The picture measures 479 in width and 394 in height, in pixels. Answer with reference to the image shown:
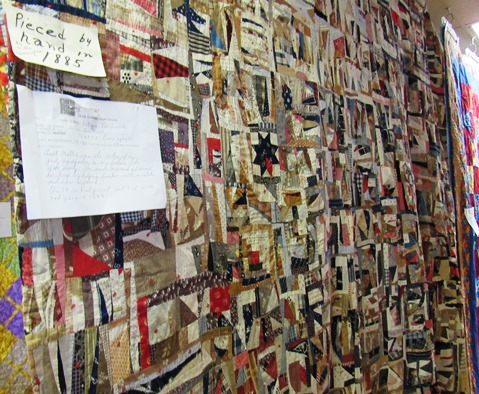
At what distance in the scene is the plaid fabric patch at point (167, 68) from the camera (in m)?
0.63

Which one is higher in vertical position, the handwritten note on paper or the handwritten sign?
the handwritten sign

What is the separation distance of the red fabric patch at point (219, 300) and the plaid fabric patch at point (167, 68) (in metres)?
0.43

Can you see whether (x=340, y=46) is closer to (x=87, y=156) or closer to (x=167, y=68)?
(x=167, y=68)

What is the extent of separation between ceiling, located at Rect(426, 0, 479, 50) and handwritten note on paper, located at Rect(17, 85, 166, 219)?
185cm

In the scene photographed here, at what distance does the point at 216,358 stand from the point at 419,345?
3.35 ft

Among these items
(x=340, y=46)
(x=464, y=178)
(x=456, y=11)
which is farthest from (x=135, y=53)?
(x=456, y=11)

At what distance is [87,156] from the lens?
524 mm

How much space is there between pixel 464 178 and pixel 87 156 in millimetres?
1721

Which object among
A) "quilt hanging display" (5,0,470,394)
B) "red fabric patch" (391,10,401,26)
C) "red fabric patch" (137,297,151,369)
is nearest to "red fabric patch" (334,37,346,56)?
"quilt hanging display" (5,0,470,394)

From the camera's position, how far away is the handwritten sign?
468mm

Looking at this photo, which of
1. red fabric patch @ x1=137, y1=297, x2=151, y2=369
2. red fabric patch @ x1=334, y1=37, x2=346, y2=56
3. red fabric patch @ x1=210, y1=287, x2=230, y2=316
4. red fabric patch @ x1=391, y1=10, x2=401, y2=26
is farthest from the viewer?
red fabric patch @ x1=391, y1=10, x2=401, y2=26

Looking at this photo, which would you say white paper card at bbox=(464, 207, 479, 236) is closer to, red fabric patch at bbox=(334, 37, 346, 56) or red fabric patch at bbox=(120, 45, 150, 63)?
red fabric patch at bbox=(334, 37, 346, 56)

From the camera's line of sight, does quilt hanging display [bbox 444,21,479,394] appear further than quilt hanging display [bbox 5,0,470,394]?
Yes

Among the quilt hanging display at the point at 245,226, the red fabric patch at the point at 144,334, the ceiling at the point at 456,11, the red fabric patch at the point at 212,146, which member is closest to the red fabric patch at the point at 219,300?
the quilt hanging display at the point at 245,226
